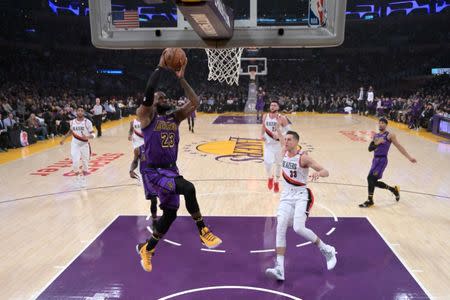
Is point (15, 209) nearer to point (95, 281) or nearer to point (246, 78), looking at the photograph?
point (95, 281)

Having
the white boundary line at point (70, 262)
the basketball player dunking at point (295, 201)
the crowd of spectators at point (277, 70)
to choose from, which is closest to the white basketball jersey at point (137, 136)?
the white boundary line at point (70, 262)

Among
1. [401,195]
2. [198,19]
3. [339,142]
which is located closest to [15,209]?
[198,19]

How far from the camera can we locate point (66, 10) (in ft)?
105

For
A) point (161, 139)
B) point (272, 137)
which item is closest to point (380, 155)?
point (272, 137)

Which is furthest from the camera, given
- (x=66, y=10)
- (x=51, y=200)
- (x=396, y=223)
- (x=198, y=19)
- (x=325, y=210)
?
(x=66, y=10)

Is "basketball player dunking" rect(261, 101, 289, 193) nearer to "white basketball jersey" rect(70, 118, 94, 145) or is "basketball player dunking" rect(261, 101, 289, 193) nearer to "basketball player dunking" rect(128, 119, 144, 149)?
"basketball player dunking" rect(128, 119, 144, 149)

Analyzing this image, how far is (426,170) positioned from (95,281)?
30.5 ft

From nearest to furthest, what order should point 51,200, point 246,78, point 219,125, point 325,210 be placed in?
point 325,210
point 51,200
point 219,125
point 246,78

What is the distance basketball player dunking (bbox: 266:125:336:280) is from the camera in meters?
5.00

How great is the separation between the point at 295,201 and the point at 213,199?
3.56 metres

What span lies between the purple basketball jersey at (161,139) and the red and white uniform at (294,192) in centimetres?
165

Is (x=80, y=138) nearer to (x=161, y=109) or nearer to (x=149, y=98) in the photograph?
(x=161, y=109)

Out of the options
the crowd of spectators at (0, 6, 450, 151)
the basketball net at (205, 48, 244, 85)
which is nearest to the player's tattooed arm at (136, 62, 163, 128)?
the basketball net at (205, 48, 244, 85)

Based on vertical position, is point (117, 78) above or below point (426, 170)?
above
